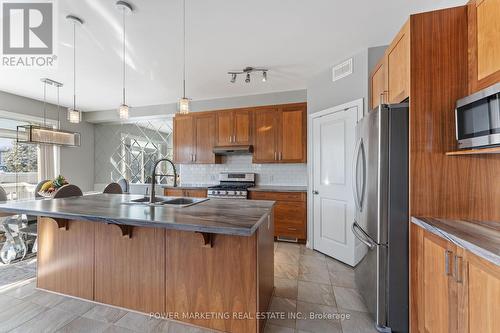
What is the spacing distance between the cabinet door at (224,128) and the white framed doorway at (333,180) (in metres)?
1.52

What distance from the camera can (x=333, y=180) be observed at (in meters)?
3.00

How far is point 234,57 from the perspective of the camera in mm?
2840

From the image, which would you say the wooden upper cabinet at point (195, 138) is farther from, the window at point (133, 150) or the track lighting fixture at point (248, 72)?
the track lighting fixture at point (248, 72)

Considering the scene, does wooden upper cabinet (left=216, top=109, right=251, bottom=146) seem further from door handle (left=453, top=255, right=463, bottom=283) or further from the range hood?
door handle (left=453, top=255, right=463, bottom=283)

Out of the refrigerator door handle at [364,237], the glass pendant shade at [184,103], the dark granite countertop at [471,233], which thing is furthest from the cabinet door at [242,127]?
the dark granite countertop at [471,233]

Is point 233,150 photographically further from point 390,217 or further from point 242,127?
point 390,217

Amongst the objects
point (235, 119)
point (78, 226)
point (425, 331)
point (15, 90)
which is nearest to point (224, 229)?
point (425, 331)

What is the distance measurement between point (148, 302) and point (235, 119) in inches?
125

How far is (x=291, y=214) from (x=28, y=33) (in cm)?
396

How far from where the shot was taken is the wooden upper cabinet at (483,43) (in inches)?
48.0

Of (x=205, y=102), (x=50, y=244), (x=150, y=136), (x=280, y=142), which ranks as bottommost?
(x=50, y=244)

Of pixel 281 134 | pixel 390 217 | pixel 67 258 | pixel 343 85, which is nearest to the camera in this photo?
pixel 390 217

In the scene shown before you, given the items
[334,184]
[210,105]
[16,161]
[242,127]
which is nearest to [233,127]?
[242,127]

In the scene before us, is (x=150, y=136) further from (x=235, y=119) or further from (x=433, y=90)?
(x=433, y=90)
